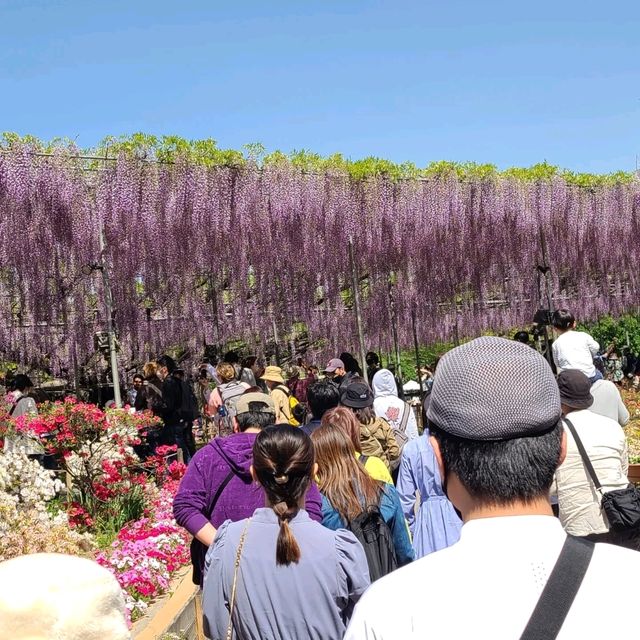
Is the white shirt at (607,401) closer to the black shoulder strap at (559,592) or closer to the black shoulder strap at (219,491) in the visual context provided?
the black shoulder strap at (219,491)

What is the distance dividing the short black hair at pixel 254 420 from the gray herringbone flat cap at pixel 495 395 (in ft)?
8.09

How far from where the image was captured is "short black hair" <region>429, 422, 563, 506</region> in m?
1.28

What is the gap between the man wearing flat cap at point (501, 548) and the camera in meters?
1.13

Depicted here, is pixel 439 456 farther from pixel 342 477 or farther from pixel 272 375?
pixel 272 375

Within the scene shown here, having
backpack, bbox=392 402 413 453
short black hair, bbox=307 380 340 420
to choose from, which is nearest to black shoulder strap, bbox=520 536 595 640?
short black hair, bbox=307 380 340 420

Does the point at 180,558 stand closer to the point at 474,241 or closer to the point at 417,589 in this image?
the point at 417,589

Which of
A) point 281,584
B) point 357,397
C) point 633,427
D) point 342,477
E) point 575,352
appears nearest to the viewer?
point 281,584

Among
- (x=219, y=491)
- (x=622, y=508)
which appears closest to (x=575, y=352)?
(x=622, y=508)

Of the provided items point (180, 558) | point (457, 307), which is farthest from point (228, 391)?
point (457, 307)

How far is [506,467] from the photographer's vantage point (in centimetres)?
129

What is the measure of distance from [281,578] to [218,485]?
41.3 inches

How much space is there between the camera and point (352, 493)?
3504 mm

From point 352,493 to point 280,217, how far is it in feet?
30.4

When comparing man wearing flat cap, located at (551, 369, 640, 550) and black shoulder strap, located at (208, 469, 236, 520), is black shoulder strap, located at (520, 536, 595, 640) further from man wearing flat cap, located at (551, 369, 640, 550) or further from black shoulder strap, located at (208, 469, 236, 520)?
man wearing flat cap, located at (551, 369, 640, 550)
